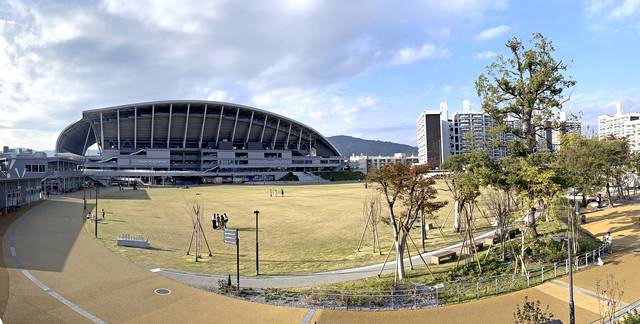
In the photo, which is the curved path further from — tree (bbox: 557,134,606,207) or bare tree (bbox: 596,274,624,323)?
tree (bbox: 557,134,606,207)

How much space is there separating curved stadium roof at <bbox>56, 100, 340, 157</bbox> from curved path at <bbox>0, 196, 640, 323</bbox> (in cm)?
9048

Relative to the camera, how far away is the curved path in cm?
1169

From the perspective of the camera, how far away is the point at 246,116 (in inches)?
4540

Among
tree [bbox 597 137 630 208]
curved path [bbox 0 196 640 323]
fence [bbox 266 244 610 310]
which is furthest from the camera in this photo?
tree [bbox 597 137 630 208]

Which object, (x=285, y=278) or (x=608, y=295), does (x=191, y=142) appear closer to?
(x=285, y=278)

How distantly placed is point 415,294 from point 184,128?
10604 centimetres

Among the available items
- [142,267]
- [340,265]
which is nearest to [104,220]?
[142,267]

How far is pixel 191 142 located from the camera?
114500 millimetres

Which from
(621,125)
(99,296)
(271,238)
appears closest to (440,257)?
(271,238)

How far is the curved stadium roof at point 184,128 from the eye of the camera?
334 feet

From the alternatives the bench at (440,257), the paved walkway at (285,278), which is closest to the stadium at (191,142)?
the paved walkway at (285,278)

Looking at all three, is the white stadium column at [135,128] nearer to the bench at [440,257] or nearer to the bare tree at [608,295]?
the bench at [440,257]

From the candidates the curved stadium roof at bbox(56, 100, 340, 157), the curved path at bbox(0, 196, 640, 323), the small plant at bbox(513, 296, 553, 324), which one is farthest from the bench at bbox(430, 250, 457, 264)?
the curved stadium roof at bbox(56, 100, 340, 157)

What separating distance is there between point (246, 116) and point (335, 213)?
281ft
